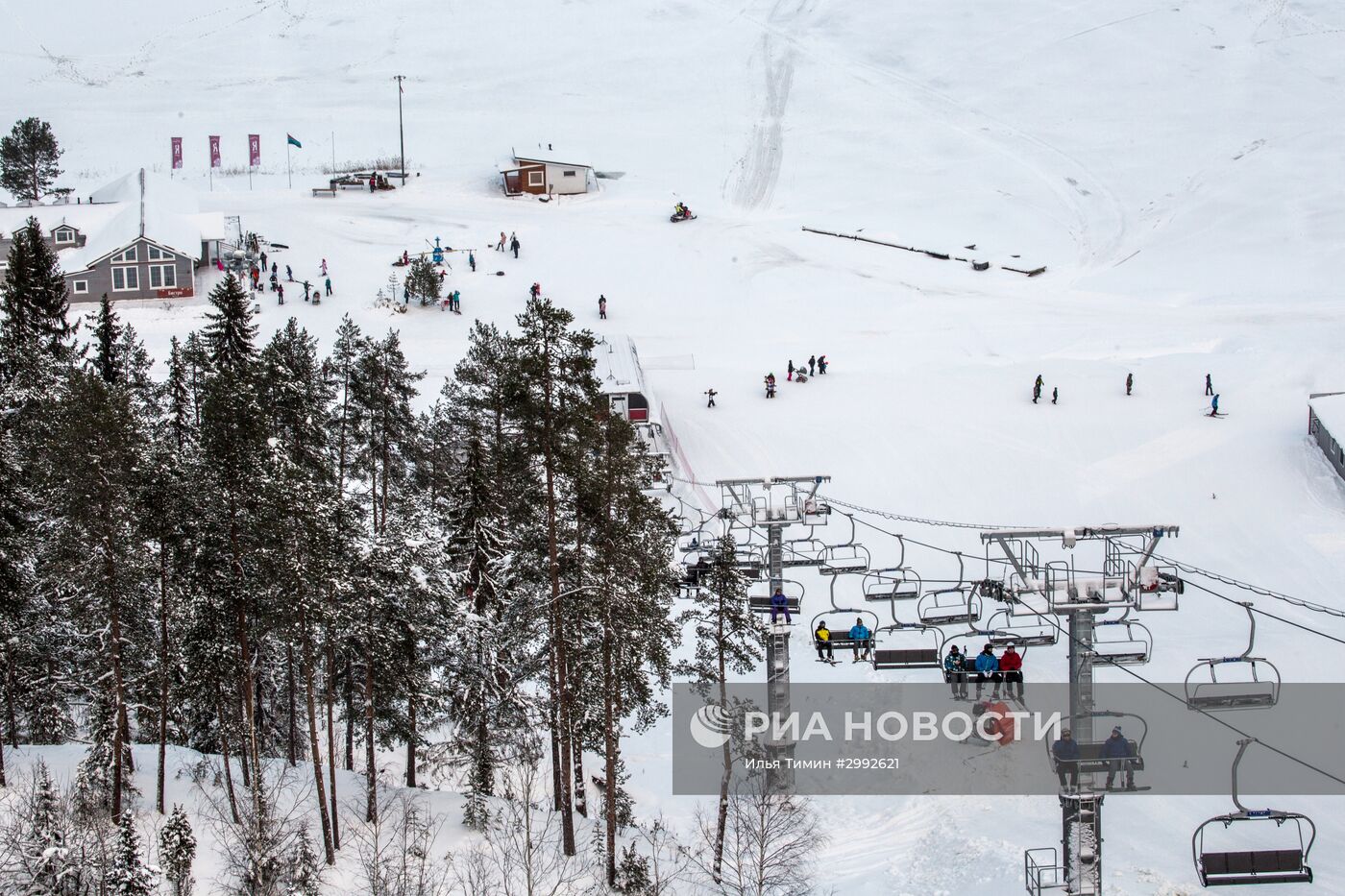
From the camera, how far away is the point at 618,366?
53.9 m

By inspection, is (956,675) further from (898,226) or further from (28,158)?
(28,158)

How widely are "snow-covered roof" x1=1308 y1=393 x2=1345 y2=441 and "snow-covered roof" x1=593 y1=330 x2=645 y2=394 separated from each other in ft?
77.1

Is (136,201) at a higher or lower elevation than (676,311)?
higher

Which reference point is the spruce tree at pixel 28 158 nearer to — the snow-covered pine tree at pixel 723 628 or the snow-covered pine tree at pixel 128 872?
the snow-covered pine tree at pixel 723 628

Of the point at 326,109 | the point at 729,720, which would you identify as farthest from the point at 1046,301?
the point at 326,109

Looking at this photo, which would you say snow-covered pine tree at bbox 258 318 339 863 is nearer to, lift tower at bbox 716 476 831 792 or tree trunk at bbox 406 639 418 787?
tree trunk at bbox 406 639 418 787

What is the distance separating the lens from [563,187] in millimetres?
86062

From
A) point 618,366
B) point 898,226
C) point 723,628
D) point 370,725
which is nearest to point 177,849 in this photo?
point 370,725

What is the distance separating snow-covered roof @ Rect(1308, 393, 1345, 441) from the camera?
156ft

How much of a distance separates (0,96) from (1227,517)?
110165mm

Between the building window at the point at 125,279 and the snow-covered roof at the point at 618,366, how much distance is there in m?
22.7

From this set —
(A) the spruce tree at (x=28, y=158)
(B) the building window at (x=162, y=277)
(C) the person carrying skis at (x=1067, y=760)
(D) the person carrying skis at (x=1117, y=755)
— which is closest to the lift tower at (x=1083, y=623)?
(C) the person carrying skis at (x=1067, y=760)

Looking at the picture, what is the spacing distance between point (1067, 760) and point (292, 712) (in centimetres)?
1783

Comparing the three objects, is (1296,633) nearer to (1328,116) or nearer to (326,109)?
(1328,116)
